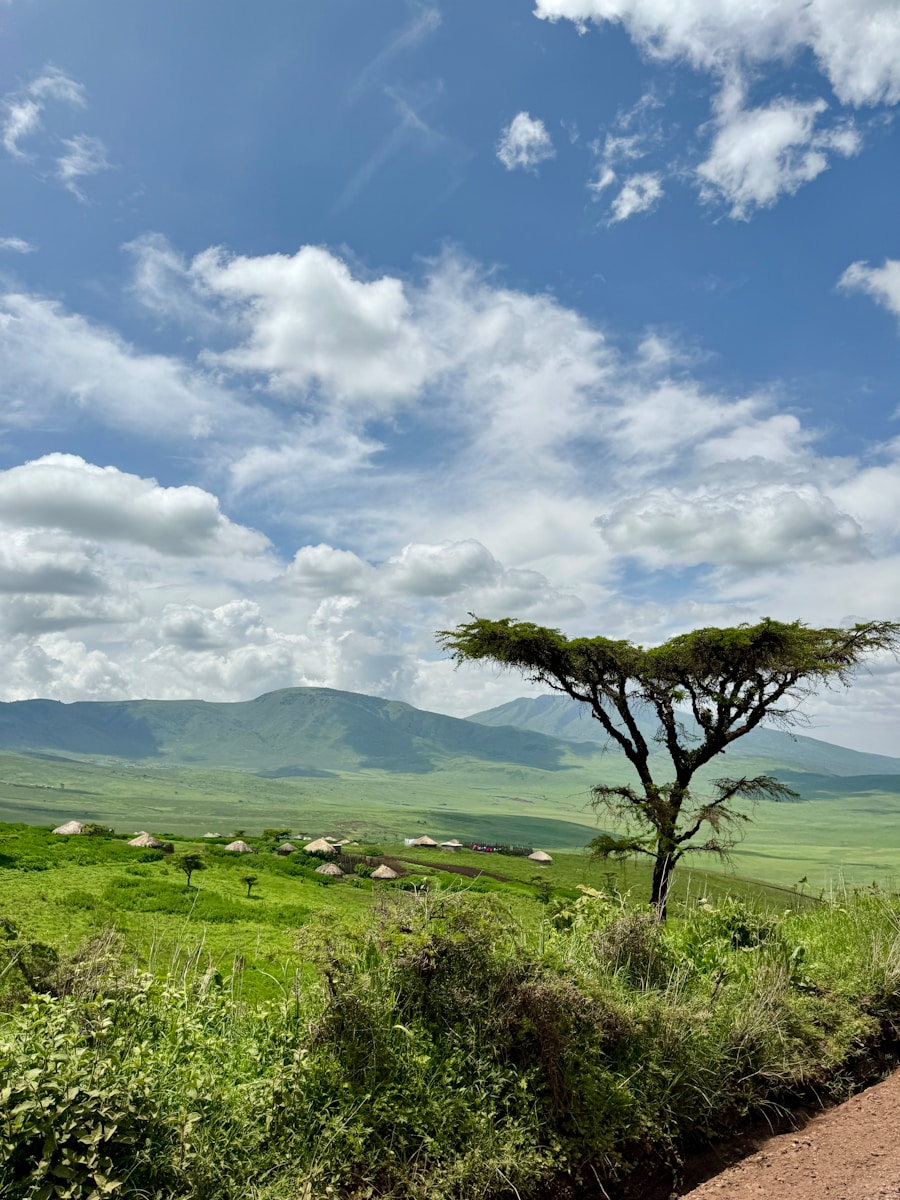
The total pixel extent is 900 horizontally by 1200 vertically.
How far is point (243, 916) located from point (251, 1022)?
16.4 metres

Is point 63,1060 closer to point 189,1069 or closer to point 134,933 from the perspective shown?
point 189,1069

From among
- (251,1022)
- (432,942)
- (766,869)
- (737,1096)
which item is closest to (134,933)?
(251,1022)

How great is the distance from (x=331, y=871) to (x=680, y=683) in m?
28.6

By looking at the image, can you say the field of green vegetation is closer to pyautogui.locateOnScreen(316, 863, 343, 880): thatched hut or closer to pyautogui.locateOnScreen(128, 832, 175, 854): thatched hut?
pyautogui.locateOnScreen(316, 863, 343, 880): thatched hut

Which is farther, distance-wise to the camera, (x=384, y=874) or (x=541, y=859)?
(x=541, y=859)

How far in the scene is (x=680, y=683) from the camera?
65.7 feet

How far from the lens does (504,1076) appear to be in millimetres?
5938

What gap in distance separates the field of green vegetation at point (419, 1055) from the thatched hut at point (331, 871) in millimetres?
33865

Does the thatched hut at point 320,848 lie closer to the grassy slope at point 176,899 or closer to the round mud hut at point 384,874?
the grassy slope at point 176,899

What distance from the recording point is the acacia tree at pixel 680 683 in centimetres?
1811

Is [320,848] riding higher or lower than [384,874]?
lower

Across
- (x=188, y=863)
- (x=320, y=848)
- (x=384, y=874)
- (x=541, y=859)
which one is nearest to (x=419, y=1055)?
(x=188, y=863)

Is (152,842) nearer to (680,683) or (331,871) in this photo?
(331,871)

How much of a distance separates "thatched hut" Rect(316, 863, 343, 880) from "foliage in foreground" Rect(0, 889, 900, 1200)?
33.9 meters
